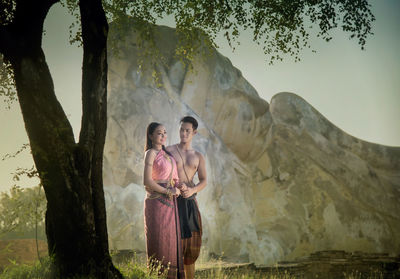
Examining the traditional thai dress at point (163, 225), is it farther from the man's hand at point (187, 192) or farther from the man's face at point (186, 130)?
the man's face at point (186, 130)

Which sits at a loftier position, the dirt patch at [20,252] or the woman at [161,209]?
the woman at [161,209]

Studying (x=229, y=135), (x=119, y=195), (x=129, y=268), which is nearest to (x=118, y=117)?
(x=119, y=195)

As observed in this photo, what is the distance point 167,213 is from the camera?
5602 millimetres

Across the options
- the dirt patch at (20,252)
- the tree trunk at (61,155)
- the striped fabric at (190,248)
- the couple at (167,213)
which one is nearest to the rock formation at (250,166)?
the dirt patch at (20,252)

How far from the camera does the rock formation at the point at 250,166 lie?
1240 cm

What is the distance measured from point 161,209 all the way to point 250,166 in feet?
34.3

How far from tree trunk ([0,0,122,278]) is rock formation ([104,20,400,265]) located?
715 cm

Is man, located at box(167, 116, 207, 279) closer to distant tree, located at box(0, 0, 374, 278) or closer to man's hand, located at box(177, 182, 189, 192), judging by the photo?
man's hand, located at box(177, 182, 189, 192)

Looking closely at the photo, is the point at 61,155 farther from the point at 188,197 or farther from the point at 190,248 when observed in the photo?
the point at 190,248

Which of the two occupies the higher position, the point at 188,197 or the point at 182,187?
the point at 182,187

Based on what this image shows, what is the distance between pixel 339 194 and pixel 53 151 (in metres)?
13.1

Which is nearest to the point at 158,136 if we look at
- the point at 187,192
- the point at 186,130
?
the point at 186,130

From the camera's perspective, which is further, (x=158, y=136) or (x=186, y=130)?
(x=186, y=130)

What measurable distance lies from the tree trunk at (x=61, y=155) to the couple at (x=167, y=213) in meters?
1.01
